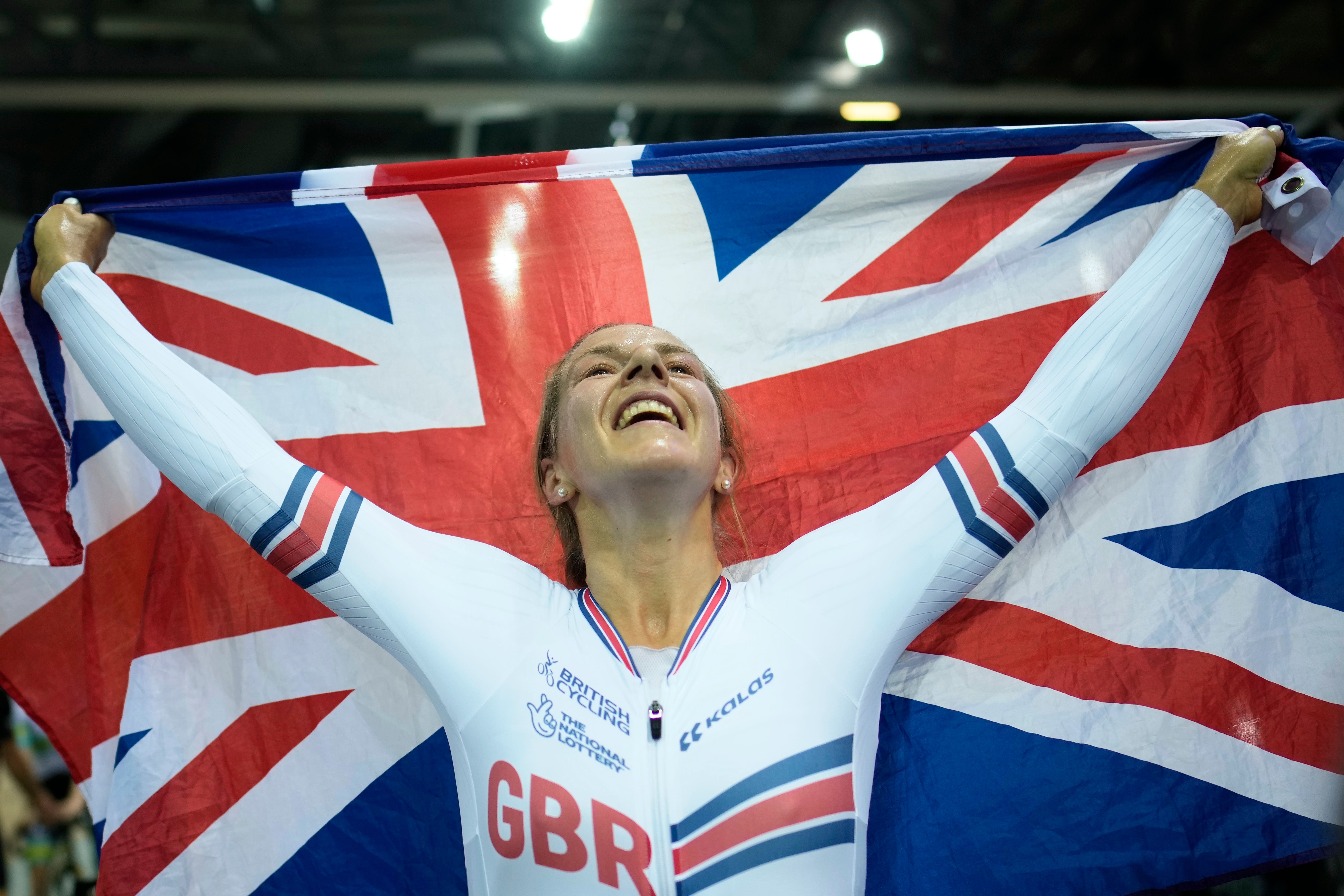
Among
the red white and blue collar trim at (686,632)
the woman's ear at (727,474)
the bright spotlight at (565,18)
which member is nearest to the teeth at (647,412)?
the woman's ear at (727,474)

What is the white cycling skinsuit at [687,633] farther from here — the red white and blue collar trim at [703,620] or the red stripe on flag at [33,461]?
the red stripe on flag at [33,461]

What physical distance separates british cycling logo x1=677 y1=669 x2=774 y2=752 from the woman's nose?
1.95ft

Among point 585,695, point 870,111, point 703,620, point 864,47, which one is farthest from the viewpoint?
point 870,111

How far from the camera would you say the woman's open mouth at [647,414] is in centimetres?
185

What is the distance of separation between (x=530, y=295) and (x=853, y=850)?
1.33 metres

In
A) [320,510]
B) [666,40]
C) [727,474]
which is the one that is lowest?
[320,510]

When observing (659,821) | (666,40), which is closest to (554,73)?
(666,40)

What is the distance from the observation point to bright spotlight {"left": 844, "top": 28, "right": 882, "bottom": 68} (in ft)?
16.3

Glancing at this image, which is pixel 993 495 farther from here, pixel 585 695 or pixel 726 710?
pixel 585 695

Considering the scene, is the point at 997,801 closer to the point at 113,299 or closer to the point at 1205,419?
the point at 1205,419

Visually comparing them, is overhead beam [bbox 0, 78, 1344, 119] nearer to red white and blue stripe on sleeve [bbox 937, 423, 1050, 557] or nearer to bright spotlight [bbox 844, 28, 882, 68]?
bright spotlight [bbox 844, 28, 882, 68]

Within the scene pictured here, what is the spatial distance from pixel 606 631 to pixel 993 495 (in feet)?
2.28

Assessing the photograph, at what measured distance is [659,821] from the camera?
59.8 inches

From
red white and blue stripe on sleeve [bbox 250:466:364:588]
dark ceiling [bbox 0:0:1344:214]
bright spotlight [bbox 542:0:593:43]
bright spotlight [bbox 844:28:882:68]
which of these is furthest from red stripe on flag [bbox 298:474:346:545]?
bright spotlight [bbox 844:28:882:68]
